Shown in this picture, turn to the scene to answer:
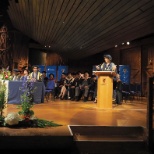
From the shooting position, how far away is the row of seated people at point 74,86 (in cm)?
927

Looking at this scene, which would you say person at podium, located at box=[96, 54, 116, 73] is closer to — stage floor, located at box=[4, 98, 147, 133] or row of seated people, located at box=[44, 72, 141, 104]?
stage floor, located at box=[4, 98, 147, 133]

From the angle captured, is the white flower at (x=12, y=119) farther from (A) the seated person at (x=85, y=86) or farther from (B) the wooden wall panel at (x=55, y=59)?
(B) the wooden wall panel at (x=55, y=59)

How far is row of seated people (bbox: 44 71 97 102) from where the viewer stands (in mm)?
9266

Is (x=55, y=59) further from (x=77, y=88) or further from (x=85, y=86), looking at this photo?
(x=85, y=86)

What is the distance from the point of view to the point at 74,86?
9711 mm

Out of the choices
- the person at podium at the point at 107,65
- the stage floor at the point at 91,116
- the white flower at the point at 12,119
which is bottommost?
the stage floor at the point at 91,116

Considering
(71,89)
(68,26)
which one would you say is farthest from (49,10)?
(71,89)

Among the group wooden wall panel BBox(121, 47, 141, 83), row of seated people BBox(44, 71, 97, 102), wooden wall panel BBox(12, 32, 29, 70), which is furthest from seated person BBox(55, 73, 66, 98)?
wooden wall panel BBox(12, 32, 29, 70)

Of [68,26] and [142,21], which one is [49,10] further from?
[142,21]

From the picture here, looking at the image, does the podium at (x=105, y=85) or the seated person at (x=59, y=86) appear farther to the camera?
the seated person at (x=59, y=86)

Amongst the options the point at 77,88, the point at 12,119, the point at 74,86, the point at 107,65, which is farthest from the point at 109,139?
the point at 74,86

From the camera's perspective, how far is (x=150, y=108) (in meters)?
3.80


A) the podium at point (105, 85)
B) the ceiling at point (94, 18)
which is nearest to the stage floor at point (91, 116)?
the podium at point (105, 85)

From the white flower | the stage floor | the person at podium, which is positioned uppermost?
the person at podium
